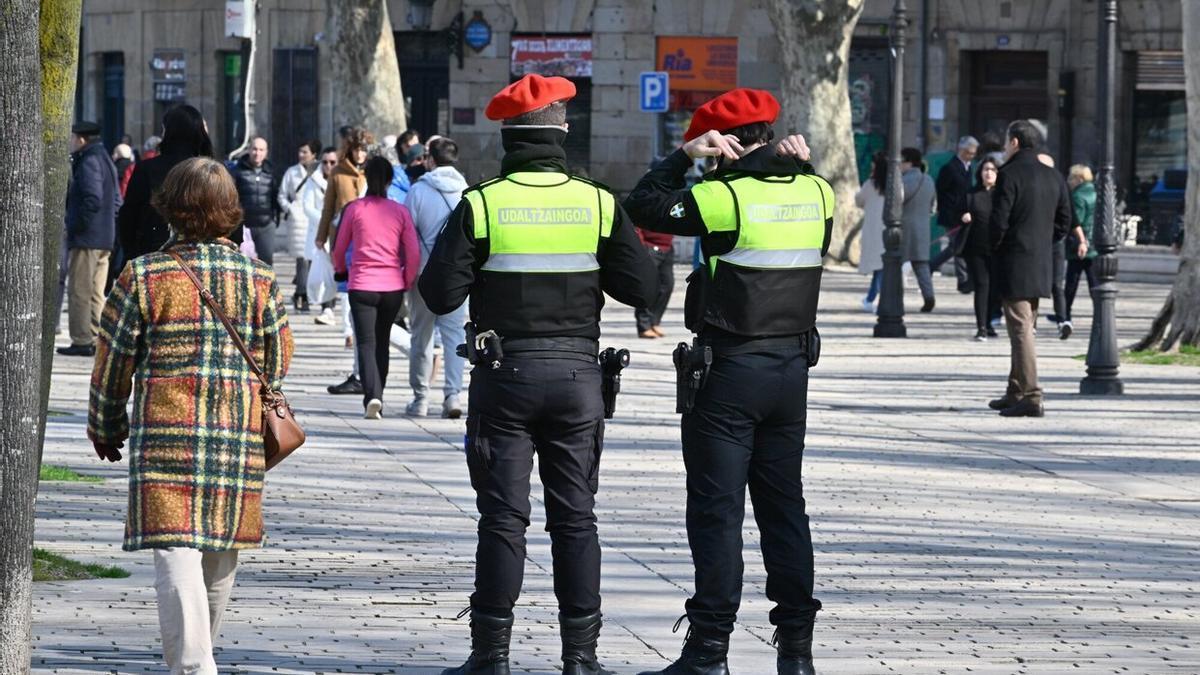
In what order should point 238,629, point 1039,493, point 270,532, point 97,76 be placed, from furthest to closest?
point 97,76 → point 1039,493 → point 270,532 → point 238,629

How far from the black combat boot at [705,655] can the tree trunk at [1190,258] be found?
1254 cm

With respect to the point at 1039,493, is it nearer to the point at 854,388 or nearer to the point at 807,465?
the point at 807,465

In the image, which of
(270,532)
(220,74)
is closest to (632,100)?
(220,74)

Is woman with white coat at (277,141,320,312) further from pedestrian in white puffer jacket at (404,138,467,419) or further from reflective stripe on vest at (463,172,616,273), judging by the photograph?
reflective stripe on vest at (463,172,616,273)

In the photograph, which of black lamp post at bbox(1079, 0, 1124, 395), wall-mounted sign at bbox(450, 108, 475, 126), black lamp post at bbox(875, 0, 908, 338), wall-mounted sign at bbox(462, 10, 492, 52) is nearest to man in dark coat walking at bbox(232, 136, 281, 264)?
black lamp post at bbox(875, 0, 908, 338)

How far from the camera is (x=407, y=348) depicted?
1468 cm

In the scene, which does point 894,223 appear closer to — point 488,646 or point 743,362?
point 743,362

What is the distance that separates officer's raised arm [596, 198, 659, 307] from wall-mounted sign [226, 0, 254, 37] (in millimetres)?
31691

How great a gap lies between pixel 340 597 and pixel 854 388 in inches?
354

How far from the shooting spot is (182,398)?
6059mm

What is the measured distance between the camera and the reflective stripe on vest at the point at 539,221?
22.2 ft

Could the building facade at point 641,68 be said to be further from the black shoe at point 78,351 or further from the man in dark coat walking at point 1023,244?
the man in dark coat walking at point 1023,244

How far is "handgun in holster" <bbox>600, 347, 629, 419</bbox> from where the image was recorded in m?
6.82

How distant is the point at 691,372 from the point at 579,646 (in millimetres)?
880
